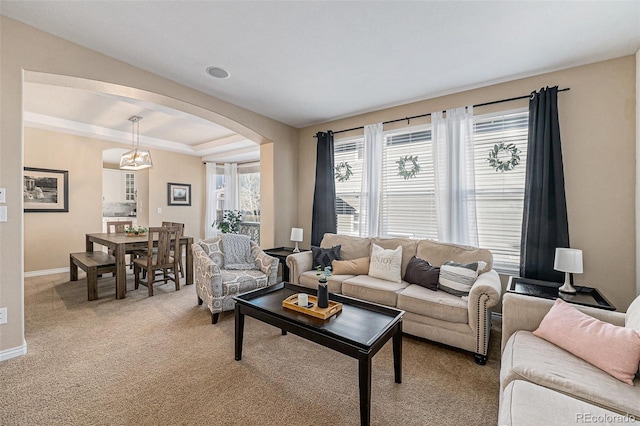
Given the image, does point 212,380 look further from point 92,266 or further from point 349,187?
point 349,187

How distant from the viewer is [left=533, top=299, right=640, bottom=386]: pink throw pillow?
140 centimetres

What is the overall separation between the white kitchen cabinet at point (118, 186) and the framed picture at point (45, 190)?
6.91ft

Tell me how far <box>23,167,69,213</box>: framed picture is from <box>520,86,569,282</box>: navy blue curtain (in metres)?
7.36

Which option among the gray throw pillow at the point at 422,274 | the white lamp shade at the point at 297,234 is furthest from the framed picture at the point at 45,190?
the gray throw pillow at the point at 422,274

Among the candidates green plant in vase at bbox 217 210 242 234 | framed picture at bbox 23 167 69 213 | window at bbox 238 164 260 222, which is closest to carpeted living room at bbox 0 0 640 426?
framed picture at bbox 23 167 69 213

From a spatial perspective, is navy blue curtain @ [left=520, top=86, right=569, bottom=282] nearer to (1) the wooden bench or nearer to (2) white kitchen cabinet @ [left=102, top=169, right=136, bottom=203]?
(1) the wooden bench

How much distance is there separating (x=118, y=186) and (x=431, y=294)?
27.0 feet

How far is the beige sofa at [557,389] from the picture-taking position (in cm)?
115

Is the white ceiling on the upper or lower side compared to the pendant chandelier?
upper

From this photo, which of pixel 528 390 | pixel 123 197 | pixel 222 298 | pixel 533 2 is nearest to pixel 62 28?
pixel 222 298

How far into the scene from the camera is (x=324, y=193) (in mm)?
4570

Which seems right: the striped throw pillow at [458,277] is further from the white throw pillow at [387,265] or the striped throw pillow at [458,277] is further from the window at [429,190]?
the window at [429,190]

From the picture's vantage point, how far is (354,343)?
1.71 m

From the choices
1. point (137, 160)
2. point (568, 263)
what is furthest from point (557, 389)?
point (137, 160)
